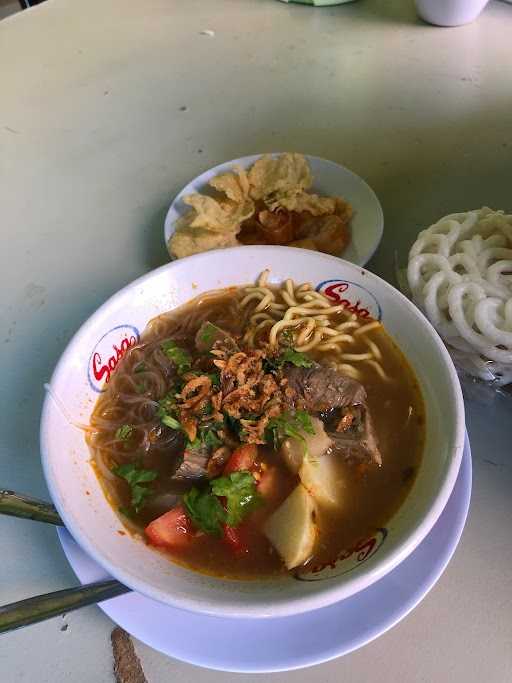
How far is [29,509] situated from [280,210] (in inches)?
40.7

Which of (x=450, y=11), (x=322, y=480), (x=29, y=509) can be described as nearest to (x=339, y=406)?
(x=322, y=480)

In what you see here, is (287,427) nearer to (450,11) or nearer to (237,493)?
(237,493)

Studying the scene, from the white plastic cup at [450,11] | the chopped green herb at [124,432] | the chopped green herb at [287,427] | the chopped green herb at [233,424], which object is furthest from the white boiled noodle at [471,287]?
the white plastic cup at [450,11]

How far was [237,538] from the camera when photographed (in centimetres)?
103

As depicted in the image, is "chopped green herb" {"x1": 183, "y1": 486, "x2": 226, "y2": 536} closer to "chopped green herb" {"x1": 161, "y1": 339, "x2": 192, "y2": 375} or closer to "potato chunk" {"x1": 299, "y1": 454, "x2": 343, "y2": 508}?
"potato chunk" {"x1": 299, "y1": 454, "x2": 343, "y2": 508}

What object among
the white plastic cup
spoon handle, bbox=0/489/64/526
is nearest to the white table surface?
the white plastic cup

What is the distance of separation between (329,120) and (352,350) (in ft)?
3.78

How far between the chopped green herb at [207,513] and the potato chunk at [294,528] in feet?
0.28

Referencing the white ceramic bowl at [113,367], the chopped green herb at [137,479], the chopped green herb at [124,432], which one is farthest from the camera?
the chopped green herb at [124,432]

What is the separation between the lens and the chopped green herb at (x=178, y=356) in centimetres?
127

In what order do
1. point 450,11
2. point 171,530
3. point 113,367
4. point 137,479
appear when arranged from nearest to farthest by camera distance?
point 171,530 → point 137,479 → point 113,367 → point 450,11

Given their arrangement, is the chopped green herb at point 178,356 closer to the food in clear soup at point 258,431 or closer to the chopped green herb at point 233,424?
the food in clear soup at point 258,431

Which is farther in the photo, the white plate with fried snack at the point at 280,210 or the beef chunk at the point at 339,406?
the white plate with fried snack at the point at 280,210

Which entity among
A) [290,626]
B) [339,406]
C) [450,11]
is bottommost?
[290,626]
